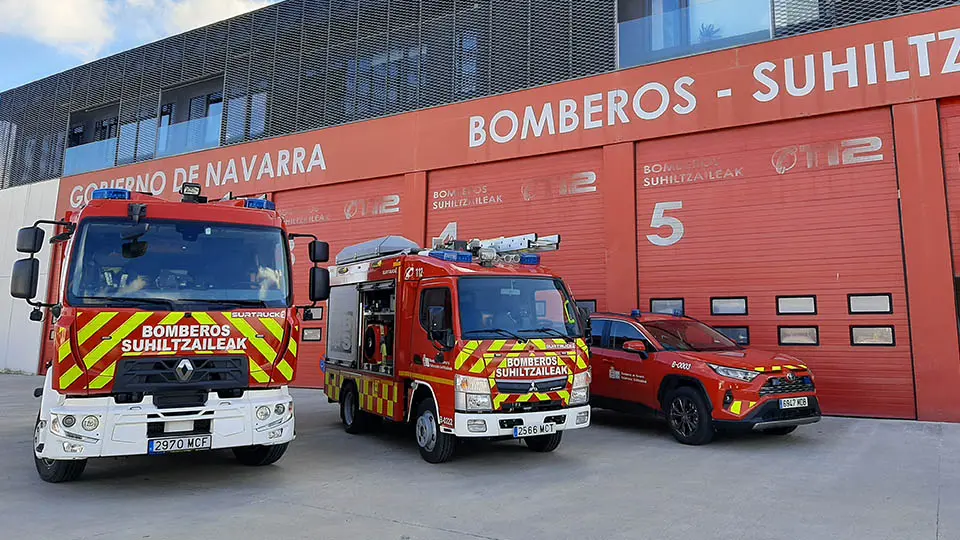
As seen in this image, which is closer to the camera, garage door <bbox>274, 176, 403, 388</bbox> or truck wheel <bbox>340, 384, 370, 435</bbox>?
truck wheel <bbox>340, 384, 370, 435</bbox>

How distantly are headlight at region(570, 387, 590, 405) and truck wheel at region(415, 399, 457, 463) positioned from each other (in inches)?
58.6

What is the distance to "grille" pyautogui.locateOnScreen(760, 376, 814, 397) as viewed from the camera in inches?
314

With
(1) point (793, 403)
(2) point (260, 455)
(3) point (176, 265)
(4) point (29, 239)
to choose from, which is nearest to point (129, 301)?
(3) point (176, 265)

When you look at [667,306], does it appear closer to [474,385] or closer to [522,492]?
[474,385]

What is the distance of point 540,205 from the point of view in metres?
14.0

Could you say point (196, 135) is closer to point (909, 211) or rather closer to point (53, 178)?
point (53, 178)

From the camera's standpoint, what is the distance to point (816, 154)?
11.4 metres

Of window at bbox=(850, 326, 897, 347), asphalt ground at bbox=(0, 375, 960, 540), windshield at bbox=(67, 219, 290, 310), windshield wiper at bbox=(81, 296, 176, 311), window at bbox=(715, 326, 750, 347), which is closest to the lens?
asphalt ground at bbox=(0, 375, 960, 540)

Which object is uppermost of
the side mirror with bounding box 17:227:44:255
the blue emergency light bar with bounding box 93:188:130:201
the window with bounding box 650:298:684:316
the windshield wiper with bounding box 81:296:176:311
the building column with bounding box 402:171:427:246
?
the building column with bounding box 402:171:427:246

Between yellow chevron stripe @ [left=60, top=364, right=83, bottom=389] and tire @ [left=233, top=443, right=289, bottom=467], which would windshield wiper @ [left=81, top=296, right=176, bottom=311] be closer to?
yellow chevron stripe @ [left=60, top=364, right=83, bottom=389]

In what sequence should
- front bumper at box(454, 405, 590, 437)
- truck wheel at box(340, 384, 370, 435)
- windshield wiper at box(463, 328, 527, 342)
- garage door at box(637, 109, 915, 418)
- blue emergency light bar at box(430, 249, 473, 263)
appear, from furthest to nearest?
garage door at box(637, 109, 915, 418) → truck wheel at box(340, 384, 370, 435) → blue emergency light bar at box(430, 249, 473, 263) → windshield wiper at box(463, 328, 527, 342) → front bumper at box(454, 405, 590, 437)

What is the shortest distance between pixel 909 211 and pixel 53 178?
26.3 meters

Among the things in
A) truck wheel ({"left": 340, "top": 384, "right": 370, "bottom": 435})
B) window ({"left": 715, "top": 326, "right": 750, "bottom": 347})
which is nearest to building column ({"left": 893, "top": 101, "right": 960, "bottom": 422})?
window ({"left": 715, "top": 326, "right": 750, "bottom": 347})

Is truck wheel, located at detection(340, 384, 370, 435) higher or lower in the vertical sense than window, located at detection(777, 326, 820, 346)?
lower
